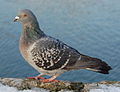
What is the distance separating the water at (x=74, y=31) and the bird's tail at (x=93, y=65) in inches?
539

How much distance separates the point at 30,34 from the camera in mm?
7156

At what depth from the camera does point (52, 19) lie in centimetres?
2578

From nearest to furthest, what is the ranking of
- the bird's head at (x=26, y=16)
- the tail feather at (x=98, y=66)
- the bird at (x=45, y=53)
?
the tail feather at (x=98, y=66)
the bird at (x=45, y=53)
the bird's head at (x=26, y=16)

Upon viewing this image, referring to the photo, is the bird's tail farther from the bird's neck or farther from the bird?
the bird's neck

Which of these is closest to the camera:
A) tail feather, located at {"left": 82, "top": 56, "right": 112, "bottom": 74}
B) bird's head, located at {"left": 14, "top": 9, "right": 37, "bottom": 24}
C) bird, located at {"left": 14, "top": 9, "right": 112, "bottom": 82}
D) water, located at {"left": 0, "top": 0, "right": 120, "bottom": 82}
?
tail feather, located at {"left": 82, "top": 56, "right": 112, "bottom": 74}

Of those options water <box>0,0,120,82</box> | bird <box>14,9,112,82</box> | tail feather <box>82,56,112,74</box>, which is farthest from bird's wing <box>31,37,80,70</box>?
water <box>0,0,120,82</box>

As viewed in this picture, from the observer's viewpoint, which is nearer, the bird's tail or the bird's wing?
the bird's tail

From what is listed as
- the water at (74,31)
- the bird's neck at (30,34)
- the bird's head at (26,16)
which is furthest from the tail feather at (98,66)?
the water at (74,31)

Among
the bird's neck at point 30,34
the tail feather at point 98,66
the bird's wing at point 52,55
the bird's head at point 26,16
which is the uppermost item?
the bird's head at point 26,16

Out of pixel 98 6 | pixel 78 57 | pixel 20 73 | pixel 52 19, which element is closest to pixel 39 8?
pixel 52 19

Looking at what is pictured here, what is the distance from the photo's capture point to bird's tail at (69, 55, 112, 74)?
22.1ft

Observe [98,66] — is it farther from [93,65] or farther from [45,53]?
[45,53]

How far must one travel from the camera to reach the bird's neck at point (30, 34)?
7.16 metres

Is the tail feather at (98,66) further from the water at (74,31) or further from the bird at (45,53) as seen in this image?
the water at (74,31)
